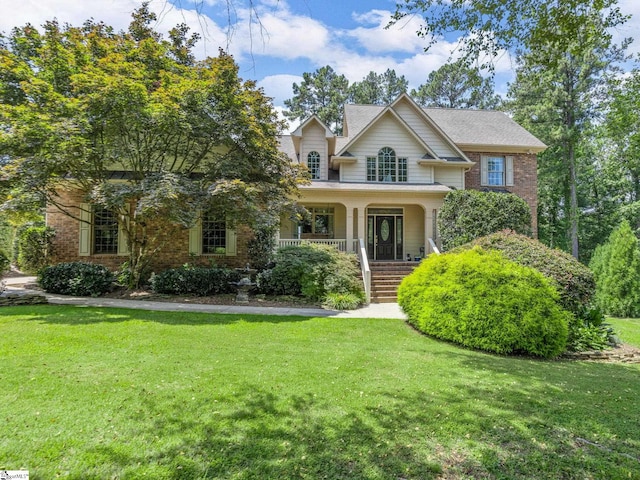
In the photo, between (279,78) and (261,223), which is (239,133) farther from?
(279,78)

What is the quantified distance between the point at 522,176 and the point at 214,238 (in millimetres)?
16487

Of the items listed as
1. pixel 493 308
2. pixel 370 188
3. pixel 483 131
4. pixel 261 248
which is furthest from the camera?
Answer: pixel 483 131

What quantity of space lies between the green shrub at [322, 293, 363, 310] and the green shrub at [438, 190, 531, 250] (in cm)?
523

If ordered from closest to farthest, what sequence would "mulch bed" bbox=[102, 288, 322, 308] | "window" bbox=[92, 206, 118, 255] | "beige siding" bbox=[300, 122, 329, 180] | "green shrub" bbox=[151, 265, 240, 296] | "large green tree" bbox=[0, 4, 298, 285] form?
"large green tree" bbox=[0, 4, 298, 285] < "mulch bed" bbox=[102, 288, 322, 308] < "green shrub" bbox=[151, 265, 240, 296] < "window" bbox=[92, 206, 118, 255] < "beige siding" bbox=[300, 122, 329, 180]

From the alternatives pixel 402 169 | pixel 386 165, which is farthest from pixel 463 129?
pixel 386 165

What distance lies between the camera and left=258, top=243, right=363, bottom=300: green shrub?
37.9 ft

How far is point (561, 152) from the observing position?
83.5 ft

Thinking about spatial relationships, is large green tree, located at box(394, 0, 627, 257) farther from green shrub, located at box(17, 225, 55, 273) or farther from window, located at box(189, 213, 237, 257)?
green shrub, located at box(17, 225, 55, 273)

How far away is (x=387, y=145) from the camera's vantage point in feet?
54.9

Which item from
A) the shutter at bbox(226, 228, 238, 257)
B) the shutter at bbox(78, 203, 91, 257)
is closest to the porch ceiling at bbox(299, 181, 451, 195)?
the shutter at bbox(226, 228, 238, 257)

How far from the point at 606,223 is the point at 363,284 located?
2837 cm

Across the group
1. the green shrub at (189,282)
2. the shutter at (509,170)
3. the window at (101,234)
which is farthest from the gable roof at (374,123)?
the window at (101,234)

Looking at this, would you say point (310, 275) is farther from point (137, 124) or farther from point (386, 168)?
point (386, 168)

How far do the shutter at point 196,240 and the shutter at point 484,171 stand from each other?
48.2 ft
